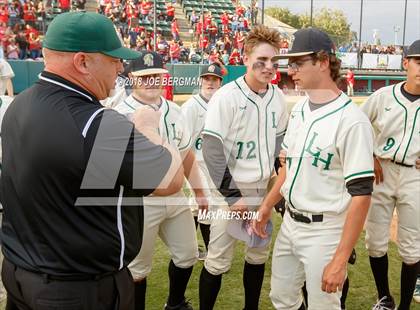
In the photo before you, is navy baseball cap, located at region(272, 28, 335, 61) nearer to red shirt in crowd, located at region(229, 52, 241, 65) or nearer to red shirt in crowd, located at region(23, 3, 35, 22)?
red shirt in crowd, located at region(23, 3, 35, 22)

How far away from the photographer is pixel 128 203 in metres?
2.07

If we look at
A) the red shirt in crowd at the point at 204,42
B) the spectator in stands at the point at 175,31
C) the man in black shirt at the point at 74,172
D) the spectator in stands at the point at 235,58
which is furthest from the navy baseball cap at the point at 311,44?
the spectator in stands at the point at 175,31

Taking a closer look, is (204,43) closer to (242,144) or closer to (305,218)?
(242,144)

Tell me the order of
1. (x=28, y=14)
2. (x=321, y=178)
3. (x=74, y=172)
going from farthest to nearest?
1. (x=28, y=14)
2. (x=321, y=178)
3. (x=74, y=172)

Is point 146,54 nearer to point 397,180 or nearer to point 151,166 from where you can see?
point 151,166

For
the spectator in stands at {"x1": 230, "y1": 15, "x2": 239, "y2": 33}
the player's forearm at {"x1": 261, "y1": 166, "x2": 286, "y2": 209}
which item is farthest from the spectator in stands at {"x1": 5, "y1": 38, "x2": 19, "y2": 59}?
the player's forearm at {"x1": 261, "y1": 166, "x2": 286, "y2": 209}

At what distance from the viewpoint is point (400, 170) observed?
3.52 metres

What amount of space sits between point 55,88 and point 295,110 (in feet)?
4.91

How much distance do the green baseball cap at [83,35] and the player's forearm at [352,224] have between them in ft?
4.26

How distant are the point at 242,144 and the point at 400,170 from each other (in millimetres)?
1176

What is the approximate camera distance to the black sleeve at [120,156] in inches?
71.7

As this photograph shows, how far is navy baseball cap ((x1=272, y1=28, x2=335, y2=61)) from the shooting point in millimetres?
2641

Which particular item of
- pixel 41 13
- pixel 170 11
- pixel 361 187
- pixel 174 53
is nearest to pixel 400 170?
pixel 361 187

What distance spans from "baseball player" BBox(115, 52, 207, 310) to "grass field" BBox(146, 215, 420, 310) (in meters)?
0.43
